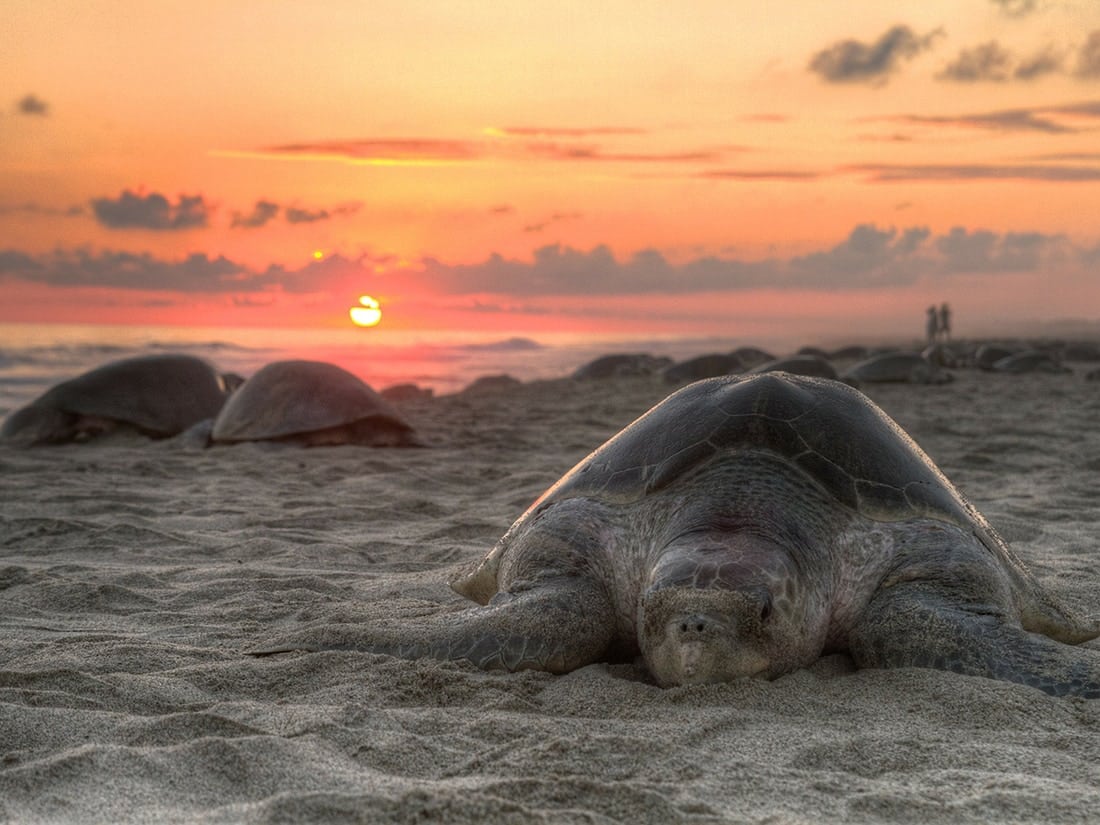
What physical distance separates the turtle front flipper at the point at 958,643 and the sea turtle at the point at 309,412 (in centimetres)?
724

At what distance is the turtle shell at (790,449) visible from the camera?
3486 millimetres

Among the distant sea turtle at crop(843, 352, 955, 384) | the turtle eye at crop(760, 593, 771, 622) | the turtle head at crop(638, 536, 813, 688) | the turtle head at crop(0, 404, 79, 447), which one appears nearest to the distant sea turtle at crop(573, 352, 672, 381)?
the distant sea turtle at crop(843, 352, 955, 384)

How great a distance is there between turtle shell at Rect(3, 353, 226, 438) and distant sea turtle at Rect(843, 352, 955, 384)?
40.5 feet

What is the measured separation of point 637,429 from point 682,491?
0.48 meters

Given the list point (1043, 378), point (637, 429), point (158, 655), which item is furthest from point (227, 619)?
point (1043, 378)

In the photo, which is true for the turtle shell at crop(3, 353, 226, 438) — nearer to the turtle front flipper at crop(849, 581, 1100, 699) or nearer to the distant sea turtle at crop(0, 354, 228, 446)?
the distant sea turtle at crop(0, 354, 228, 446)

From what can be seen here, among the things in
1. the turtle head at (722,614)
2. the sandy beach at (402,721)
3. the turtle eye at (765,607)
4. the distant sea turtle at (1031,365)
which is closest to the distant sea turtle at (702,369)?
the distant sea turtle at (1031,365)

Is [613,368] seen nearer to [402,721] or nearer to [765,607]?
[765,607]

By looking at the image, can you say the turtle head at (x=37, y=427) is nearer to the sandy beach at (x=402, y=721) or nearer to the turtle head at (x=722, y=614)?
the sandy beach at (x=402, y=721)

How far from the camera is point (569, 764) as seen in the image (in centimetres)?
235

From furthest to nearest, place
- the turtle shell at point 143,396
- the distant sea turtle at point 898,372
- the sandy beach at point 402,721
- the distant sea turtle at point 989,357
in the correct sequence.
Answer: the distant sea turtle at point 989,357 → the distant sea turtle at point 898,372 → the turtle shell at point 143,396 → the sandy beach at point 402,721

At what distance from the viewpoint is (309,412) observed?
32.8ft

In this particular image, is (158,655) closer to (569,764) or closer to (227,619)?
(227,619)

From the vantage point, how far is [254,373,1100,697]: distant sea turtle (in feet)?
9.58
